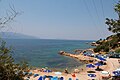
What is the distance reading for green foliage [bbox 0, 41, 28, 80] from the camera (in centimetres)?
646

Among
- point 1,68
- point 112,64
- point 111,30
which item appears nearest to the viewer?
point 1,68

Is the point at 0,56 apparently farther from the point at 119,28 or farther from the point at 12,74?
the point at 119,28

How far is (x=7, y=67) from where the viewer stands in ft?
21.7

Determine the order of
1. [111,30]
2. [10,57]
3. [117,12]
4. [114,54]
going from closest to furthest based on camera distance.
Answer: [10,57], [117,12], [111,30], [114,54]

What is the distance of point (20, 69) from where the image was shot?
23.2ft

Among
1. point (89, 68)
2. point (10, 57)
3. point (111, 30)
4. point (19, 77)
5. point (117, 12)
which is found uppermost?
point (117, 12)

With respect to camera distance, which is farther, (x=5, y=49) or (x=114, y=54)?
(x=114, y=54)

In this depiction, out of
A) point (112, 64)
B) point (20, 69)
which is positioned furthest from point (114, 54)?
point (20, 69)

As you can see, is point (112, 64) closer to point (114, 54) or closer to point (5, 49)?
point (114, 54)

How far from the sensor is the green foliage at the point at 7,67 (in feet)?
21.2

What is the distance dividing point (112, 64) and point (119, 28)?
24.7m

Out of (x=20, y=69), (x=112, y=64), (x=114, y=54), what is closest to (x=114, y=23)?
(x=20, y=69)

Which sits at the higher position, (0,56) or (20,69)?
(0,56)

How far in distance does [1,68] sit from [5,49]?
0.62m
